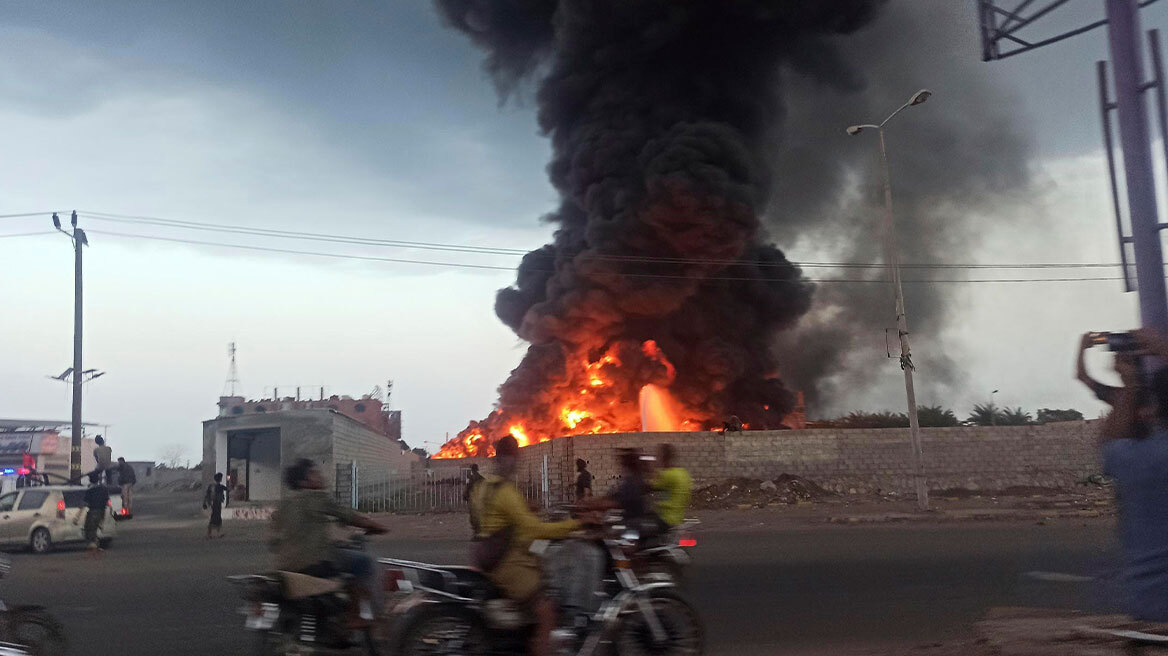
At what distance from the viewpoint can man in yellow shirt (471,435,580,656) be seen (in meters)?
5.02

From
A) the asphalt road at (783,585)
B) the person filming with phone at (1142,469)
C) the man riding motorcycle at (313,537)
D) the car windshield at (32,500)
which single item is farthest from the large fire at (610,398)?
the person filming with phone at (1142,469)

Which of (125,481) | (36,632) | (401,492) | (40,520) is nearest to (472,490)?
(36,632)

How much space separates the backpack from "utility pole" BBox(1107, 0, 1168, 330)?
4.27 meters

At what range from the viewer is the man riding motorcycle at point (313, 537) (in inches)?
212

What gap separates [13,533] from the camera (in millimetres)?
15711

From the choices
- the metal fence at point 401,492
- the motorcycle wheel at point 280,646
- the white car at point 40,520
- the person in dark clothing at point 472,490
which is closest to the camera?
the motorcycle wheel at point 280,646

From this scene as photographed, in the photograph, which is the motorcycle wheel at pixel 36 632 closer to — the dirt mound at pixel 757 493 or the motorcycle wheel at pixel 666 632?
the motorcycle wheel at pixel 666 632

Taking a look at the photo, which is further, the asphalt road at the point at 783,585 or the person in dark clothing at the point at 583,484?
the person in dark clothing at the point at 583,484

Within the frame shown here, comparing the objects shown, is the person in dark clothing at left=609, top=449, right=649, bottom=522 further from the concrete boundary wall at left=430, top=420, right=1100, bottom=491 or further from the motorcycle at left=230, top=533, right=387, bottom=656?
the concrete boundary wall at left=430, top=420, right=1100, bottom=491

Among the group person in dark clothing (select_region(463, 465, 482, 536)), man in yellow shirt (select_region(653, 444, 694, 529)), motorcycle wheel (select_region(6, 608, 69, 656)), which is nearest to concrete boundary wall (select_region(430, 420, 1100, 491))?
person in dark clothing (select_region(463, 465, 482, 536))

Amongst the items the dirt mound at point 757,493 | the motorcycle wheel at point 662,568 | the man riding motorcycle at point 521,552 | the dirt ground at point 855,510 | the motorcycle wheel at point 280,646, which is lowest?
the dirt ground at point 855,510

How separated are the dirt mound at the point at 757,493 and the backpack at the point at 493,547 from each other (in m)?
18.9

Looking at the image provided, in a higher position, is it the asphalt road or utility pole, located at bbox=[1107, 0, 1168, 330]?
utility pole, located at bbox=[1107, 0, 1168, 330]

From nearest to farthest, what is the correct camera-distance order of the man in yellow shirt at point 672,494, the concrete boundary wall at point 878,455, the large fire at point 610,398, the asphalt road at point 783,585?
the asphalt road at point 783,585 < the man in yellow shirt at point 672,494 < the concrete boundary wall at point 878,455 < the large fire at point 610,398
